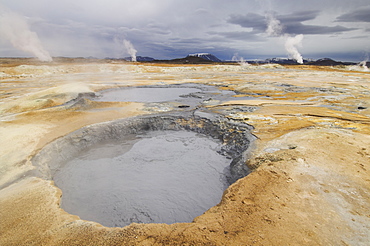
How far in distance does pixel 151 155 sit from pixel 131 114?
9.74ft

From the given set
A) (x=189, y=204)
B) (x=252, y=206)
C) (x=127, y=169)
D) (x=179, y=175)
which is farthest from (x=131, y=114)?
(x=252, y=206)

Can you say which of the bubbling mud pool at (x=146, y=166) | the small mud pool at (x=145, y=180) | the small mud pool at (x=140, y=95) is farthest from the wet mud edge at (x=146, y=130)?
the small mud pool at (x=140, y=95)

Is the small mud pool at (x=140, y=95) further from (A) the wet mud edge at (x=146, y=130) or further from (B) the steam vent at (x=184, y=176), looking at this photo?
(A) the wet mud edge at (x=146, y=130)

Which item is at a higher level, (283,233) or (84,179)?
(283,233)

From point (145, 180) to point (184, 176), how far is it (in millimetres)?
1057

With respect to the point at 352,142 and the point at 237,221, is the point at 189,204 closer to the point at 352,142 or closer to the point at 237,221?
the point at 237,221

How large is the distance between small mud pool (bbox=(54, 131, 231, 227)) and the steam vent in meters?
0.03

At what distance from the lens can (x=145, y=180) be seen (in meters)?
5.42

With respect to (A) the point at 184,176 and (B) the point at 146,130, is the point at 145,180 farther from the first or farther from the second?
(B) the point at 146,130

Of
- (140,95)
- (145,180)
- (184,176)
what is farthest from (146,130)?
(140,95)

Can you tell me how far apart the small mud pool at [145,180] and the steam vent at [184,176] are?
→ 3 centimetres

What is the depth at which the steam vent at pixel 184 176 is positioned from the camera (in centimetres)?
280

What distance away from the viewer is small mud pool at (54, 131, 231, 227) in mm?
4316

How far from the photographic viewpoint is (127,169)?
596 centimetres
